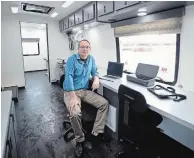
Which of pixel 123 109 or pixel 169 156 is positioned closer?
pixel 123 109

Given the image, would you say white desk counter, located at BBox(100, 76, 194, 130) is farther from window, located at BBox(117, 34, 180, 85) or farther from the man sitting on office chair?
the man sitting on office chair

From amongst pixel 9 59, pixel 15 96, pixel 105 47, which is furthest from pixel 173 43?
pixel 9 59

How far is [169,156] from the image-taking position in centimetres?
198

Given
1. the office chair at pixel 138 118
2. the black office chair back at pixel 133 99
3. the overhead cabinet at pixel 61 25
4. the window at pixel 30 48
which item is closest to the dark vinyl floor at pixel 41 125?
the office chair at pixel 138 118

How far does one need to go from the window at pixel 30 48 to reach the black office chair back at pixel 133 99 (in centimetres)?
782

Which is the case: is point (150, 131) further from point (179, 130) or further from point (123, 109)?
point (179, 130)

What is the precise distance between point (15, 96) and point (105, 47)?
2626 mm

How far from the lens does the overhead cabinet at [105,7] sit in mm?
2404

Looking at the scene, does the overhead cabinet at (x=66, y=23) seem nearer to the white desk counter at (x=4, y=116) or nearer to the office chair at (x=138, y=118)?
the white desk counter at (x=4, y=116)

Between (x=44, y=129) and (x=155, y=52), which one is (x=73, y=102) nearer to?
(x=44, y=129)

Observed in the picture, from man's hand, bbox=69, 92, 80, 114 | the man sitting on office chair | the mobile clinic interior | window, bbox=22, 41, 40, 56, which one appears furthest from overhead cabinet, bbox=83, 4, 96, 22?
window, bbox=22, 41, 40, 56

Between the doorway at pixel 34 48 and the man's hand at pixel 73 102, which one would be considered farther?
the doorway at pixel 34 48

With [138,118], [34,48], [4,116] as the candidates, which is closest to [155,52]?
[138,118]

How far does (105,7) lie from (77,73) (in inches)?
44.6
